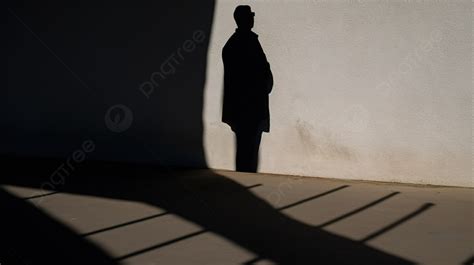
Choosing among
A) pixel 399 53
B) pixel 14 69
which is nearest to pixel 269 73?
pixel 399 53

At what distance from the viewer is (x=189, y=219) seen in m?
5.59

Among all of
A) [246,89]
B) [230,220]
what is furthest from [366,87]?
[230,220]

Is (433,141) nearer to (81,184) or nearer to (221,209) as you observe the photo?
(221,209)

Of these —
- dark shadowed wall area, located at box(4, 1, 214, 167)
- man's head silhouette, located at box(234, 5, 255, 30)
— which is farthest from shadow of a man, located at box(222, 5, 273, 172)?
dark shadowed wall area, located at box(4, 1, 214, 167)

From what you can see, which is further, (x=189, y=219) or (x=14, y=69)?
(x=14, y=69)

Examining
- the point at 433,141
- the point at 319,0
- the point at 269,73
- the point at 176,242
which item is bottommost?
the point at 176,242

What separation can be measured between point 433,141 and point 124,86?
141 inches

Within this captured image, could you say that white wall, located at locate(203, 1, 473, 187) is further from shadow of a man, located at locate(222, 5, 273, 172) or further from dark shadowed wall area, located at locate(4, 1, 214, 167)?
dark shadowed wall area, located at locate(4, 1, 214, 167)

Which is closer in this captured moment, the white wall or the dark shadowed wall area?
the white wall

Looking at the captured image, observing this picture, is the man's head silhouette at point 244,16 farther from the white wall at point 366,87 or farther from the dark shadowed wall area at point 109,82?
the dark shadowed wall area at point 109,82

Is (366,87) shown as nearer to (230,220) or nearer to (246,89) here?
(246,89)

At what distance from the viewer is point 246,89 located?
7453 mm

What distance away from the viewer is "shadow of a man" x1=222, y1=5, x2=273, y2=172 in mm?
7305

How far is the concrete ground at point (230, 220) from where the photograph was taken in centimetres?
460
